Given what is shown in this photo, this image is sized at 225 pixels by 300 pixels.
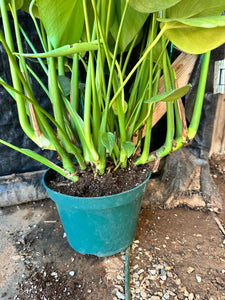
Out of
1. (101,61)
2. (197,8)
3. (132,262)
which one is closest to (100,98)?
(101,61)

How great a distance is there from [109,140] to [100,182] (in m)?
0.15

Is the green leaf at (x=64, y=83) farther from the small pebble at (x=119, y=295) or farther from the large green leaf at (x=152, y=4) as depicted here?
the small pebble at (x=119, y=295)

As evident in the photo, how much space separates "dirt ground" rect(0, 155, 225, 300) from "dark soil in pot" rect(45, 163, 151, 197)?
29 centimetres

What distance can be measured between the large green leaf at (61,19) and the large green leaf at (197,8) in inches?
10.0

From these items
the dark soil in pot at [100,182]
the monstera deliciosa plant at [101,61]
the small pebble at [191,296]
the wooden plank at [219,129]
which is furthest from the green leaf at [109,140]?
the wooden plank at [219,129]

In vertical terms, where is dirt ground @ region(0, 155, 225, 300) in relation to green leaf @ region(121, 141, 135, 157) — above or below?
below

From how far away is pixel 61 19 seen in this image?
1.75 ft

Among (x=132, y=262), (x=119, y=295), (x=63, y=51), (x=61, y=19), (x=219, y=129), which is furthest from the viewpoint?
(x=219, y=129)

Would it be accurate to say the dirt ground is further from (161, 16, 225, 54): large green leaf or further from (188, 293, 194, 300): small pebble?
(161, 16, 225, 54): large green leaf

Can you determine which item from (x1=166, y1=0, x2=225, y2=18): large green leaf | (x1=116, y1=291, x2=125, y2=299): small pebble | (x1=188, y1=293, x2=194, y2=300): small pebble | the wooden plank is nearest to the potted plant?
(x1=166, y1=0, x2=225, y2=18): large green leaf

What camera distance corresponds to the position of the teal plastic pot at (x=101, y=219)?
0.61 m

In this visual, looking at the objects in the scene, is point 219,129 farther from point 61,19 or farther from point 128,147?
point 61,19

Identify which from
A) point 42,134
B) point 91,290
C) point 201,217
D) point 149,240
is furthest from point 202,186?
point 42,134

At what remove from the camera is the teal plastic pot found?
0.61m
